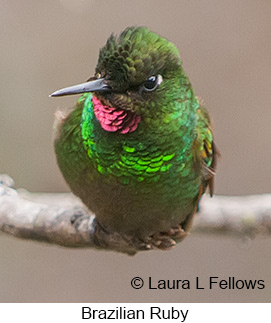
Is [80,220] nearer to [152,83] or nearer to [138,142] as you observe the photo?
[138,142]

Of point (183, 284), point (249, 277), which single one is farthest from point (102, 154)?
point (249, 277)

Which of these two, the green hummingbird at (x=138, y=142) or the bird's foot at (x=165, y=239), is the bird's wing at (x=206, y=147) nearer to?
the green hummingbird at (x=138, y=142)

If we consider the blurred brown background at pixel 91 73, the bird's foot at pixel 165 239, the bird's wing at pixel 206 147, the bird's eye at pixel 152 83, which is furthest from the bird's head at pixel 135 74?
the blurred brown background at pixel 91 73

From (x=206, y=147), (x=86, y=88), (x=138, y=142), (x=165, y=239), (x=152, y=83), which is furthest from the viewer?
(x=165, y=239)

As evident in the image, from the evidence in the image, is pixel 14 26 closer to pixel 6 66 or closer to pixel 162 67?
pixel 6 66

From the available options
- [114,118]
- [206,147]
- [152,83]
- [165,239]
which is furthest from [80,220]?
[152,83]

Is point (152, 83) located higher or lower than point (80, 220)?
higher
